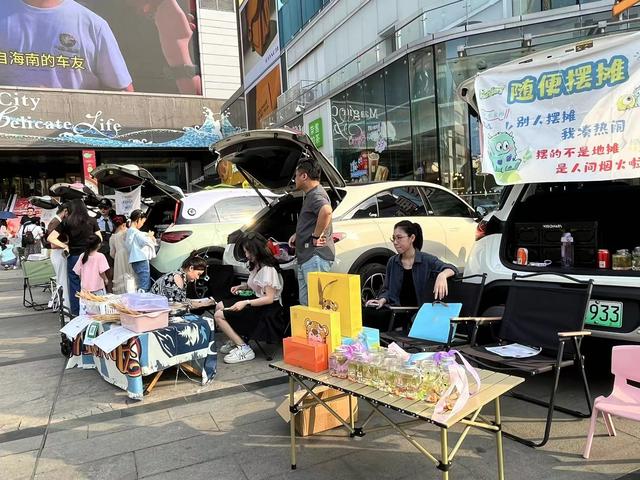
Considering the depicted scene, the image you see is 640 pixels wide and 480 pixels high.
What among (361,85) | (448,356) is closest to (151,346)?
(448,356)

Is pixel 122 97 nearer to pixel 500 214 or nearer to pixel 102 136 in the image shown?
pixel 102 136

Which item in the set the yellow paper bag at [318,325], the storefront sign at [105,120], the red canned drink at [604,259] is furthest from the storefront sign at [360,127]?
the yellow paper bag at [318,325]

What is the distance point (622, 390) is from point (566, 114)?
Result: 6.43 feet

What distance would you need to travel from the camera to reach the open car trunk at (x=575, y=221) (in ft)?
13.2

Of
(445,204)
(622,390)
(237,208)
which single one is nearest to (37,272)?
(237,208)

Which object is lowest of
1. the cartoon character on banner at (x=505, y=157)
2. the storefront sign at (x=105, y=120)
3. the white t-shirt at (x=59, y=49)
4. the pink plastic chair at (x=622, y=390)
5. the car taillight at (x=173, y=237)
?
the pink plastic chair at (x=622, y=390)

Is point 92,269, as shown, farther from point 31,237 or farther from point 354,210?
point 31,237

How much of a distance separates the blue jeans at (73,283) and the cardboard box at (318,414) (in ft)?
12.8

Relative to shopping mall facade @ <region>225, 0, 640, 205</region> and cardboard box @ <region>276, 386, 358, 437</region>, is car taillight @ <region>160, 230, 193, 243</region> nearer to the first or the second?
cardboard box @ <region>276, 386, 358, 437</region>

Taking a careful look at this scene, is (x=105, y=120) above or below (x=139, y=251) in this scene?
above

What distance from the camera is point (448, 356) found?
236 cm

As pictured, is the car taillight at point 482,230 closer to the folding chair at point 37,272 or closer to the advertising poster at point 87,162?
the folding chair at point 37,272

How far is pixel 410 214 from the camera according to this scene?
19.8 ft

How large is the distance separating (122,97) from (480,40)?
18.6m
